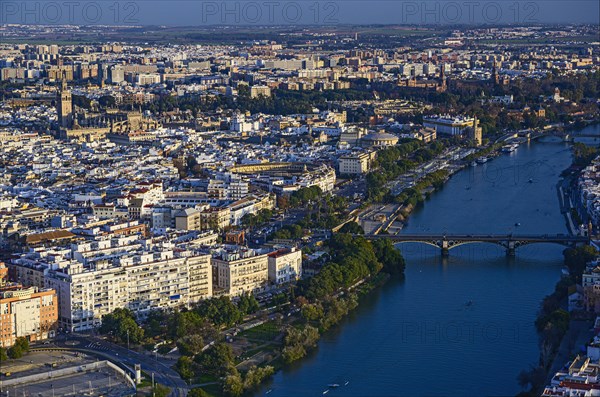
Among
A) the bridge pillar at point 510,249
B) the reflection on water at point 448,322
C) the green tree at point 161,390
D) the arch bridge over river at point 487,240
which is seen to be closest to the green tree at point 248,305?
the reflection on water at point 448,322

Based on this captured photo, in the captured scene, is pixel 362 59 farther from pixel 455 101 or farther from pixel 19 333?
pixel 19 333

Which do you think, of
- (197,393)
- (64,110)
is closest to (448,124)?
(64,110)

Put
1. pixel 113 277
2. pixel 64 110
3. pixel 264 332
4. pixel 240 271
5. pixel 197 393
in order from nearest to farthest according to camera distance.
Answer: pixel 197 393 → pixel 264 332 → pixel 113 277 → pixel 240 271 → pixel 64 110

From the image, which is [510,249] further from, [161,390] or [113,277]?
[161,390]

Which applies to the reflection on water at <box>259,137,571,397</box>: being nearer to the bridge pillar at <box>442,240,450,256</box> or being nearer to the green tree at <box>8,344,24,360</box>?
the bridge pillar at <box>442,240,450,256</box>

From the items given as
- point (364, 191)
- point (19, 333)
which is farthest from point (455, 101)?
point (19, 333)

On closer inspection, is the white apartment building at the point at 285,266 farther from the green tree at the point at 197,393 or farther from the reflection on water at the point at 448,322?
the green tree at the point at 197,393

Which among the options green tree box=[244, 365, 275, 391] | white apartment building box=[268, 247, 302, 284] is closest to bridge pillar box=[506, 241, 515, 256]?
white apartment building box=[268, 247, 302, 284]
